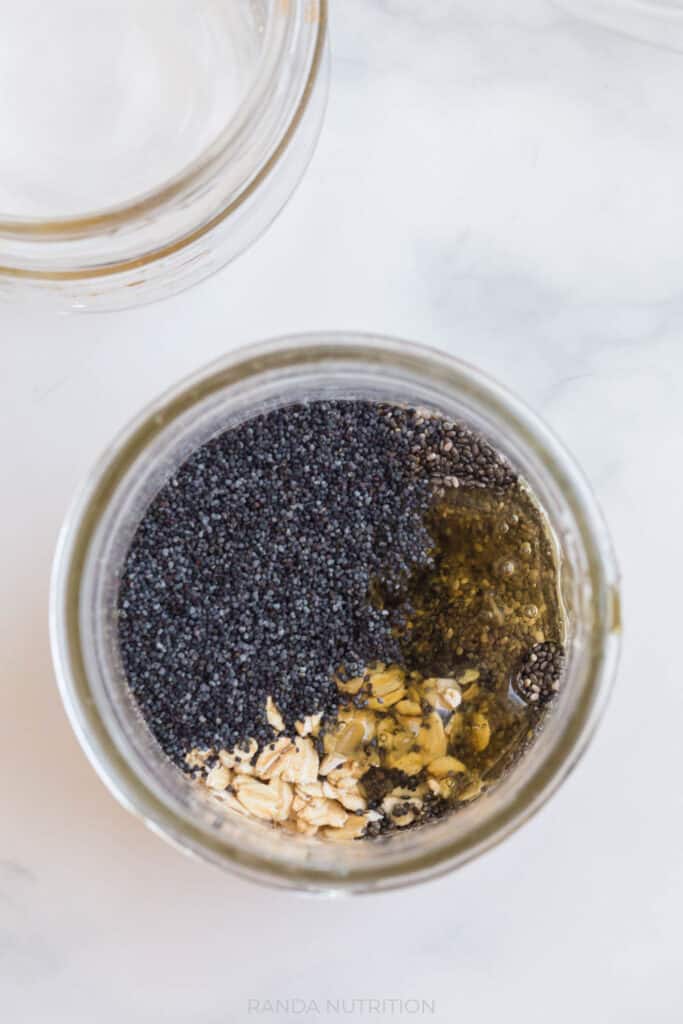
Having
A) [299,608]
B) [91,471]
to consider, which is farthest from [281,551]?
[91,471]

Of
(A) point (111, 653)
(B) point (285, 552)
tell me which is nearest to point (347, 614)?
(B) point (285, 552)

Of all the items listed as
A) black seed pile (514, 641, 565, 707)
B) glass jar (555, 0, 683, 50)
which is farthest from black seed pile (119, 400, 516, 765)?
glass jar (555, 0, 683, 50)

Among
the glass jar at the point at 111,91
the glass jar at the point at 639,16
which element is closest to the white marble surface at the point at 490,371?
the glass jar at the point at 639,16

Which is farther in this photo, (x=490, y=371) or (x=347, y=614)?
(x=490, y=371)

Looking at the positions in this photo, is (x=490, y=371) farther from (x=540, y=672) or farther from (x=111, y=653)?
(x=111, y=653)

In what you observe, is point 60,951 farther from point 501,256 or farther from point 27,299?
point 501,256
